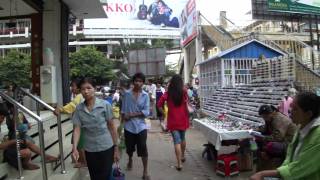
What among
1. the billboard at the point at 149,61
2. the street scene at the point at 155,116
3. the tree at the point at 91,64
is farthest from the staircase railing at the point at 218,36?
the tree at the point at 91,64

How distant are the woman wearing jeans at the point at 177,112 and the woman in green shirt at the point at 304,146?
18.7ft

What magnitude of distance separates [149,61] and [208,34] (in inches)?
396

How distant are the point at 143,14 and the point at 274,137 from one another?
66.1 metres

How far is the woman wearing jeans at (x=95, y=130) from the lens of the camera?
5176 mm

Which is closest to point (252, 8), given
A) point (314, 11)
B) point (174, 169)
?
point (314, 11)

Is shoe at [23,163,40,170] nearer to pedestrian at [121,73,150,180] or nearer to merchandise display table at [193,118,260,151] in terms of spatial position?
pedestrian at [121,73,150,180]

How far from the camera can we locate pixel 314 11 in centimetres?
3594

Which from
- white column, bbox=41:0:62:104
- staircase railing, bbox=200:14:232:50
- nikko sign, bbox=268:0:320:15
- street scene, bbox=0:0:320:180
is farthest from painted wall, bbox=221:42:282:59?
nikko sign, bbox=268:0:320:15

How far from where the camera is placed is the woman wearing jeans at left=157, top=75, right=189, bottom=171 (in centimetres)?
877

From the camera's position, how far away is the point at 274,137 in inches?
274

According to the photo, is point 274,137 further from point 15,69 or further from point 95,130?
point 15,69

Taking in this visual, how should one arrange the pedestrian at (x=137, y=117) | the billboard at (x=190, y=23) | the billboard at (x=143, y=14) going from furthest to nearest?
the billboard at (x=143, y=14) < the billboard at (x=190, y=23) < the pedestrian at (x=137, y=117)

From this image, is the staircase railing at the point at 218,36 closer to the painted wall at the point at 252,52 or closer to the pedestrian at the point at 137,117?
the painted wall at the point at 252,52

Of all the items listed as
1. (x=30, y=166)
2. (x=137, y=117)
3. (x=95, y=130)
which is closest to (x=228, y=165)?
(x=137, y=117)
